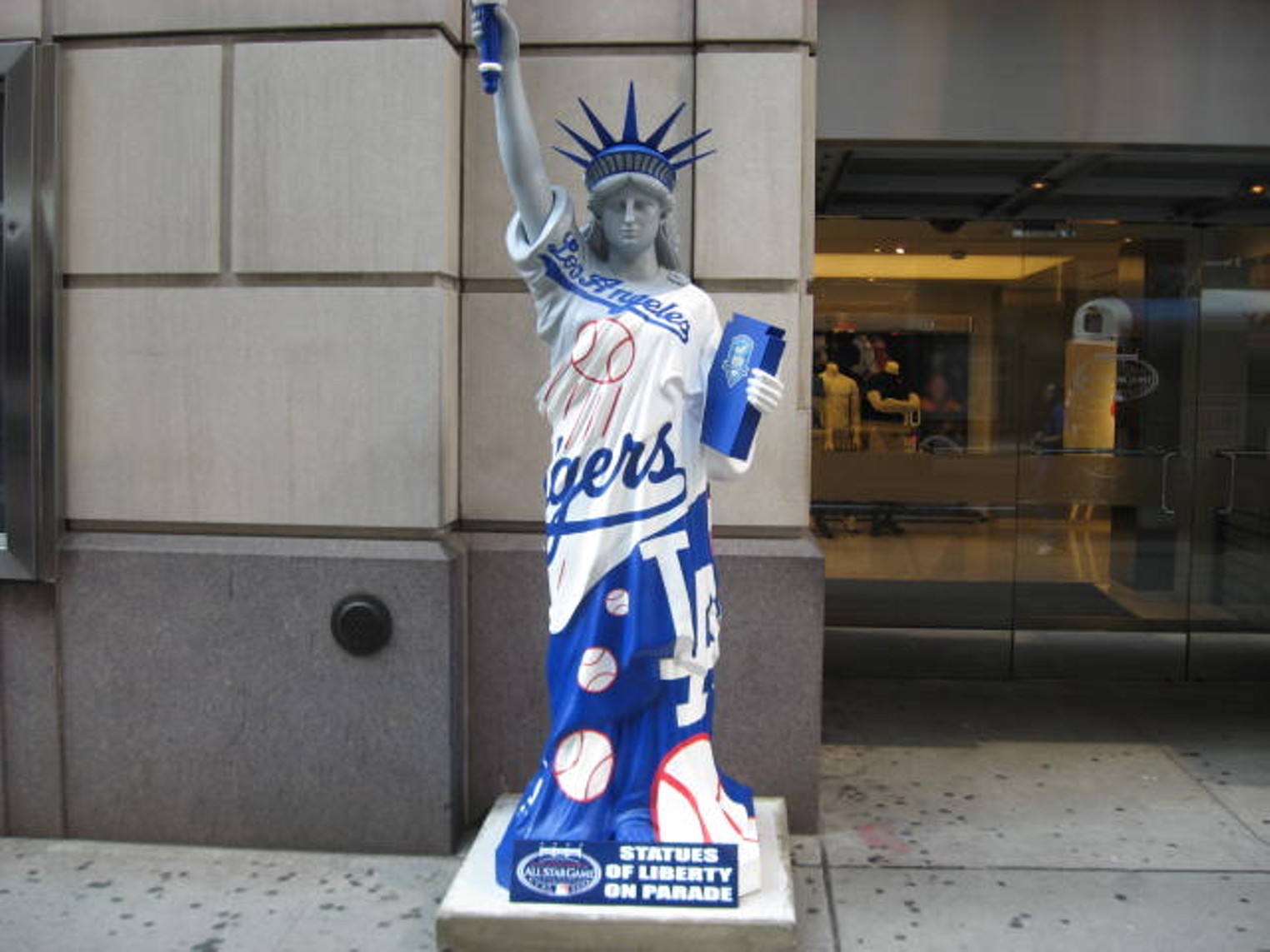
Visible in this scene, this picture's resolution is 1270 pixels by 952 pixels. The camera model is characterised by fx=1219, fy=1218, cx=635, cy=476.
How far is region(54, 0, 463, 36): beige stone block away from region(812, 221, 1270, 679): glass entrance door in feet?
13.8

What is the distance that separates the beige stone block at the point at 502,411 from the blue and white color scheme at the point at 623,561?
1031mm

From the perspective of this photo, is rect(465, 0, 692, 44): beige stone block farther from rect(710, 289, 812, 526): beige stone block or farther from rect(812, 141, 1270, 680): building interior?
rect(812, 141, 1270, 680): building interior

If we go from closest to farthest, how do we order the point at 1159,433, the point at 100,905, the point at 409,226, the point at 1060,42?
the point at 100,905 < the point at 409,226 < the point at 1060,42 < the point at 1159,433

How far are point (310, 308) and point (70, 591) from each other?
154 cm

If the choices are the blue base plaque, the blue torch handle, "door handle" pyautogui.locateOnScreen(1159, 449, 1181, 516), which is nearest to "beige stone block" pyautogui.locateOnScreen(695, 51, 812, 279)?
the blue torch handle

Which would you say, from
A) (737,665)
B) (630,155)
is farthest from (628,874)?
(630,155)

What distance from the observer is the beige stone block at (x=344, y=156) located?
4.80 metres

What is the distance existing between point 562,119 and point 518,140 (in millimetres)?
1327

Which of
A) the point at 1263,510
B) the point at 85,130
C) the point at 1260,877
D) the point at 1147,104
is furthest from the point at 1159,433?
the point at 85,130

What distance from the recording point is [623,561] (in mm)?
3871

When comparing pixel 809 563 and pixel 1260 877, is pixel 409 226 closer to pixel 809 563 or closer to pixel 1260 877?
pixel 809 563

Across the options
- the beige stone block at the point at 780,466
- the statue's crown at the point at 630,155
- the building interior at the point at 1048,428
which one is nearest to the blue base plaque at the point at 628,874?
the beige stone block at the point at 780,466

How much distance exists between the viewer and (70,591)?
16.4 feet

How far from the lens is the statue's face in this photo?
3.86 meters
